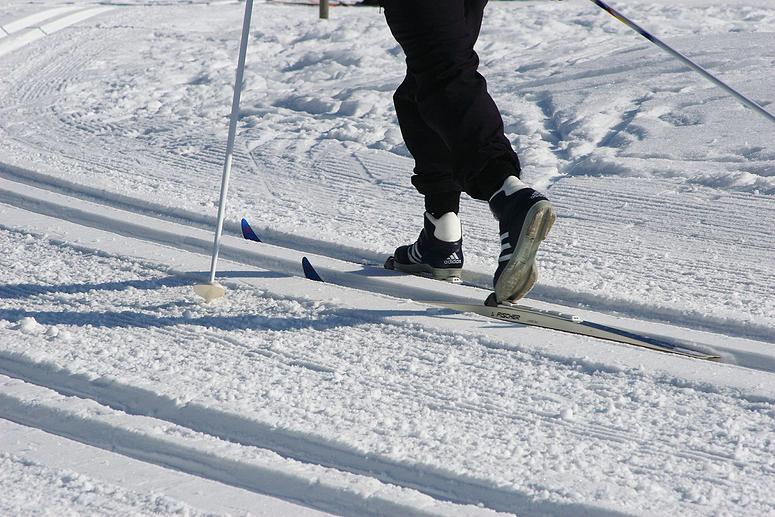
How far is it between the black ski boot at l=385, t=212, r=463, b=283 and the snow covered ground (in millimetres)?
83

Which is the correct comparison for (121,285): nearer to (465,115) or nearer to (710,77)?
(465,115)

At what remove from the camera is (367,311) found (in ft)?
8.51

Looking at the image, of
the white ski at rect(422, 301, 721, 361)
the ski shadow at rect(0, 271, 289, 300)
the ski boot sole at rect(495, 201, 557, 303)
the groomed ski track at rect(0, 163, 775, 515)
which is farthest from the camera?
the ski shadow at rect(0, 271, 289, 300)

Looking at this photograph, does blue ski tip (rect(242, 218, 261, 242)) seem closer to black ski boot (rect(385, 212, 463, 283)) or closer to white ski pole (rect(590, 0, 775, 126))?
black ski boot (rect(385, 212, 463, 283))

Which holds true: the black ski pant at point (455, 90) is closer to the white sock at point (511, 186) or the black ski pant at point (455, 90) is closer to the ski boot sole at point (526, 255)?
the white sock at point (511, 186)

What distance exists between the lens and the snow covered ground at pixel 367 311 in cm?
172

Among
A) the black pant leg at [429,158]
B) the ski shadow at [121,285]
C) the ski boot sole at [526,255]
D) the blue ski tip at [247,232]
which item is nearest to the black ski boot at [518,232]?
the ski boot sole at [526,255]

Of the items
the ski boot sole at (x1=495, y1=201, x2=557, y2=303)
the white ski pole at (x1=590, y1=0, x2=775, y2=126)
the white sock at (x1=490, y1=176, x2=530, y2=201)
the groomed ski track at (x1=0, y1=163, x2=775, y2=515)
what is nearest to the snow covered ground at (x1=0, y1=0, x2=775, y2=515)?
the groomed ski track at (x1=0, y1=163, x2=775, y2=515)

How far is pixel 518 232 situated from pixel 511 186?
0.15 metres

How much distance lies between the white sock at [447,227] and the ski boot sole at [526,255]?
1.98 feet

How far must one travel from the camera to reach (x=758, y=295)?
2766 mm

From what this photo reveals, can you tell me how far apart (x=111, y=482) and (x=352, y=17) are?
7.03m

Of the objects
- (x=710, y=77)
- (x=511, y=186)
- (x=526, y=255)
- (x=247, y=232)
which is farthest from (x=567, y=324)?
(x=247, y=232)

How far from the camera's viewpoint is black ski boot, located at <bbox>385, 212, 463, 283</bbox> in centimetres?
292
